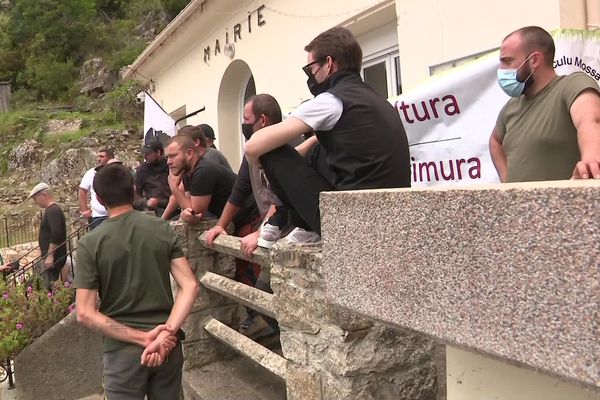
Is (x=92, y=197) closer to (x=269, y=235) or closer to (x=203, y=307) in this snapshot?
(x=203, y=307)

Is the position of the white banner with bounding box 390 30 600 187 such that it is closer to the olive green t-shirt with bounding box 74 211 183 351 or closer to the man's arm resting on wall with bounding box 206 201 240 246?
the man's arm resting on wall with bounding box 206 201 240 246

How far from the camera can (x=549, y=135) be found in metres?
2.49

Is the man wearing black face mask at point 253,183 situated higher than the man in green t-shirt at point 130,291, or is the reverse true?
the man wearing black face mask at point 253,183

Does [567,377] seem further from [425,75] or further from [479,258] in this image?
[425,75]

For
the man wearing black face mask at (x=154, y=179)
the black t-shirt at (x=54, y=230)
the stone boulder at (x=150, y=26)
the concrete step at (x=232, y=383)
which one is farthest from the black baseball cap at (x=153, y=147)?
the stone boulder at (x=150, y=26)

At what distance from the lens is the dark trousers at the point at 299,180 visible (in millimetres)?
2562

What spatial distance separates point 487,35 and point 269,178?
2.95 meters

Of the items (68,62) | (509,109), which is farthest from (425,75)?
(68,62)

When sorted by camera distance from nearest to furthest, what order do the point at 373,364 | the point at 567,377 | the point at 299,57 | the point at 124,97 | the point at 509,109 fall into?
the point at 567,377, the point at 373,364, the point at 509,109, the point at 299,57, the point at 124,97

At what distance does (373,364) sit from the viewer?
7.61ft

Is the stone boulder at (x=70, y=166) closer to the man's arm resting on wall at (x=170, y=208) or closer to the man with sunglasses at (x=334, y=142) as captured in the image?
the man's arm resting on wall at (x=170, y=208)

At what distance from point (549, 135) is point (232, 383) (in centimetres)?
288

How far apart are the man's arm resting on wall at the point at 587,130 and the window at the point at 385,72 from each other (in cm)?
362

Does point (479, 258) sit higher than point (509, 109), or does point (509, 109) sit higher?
point (509, 109)
